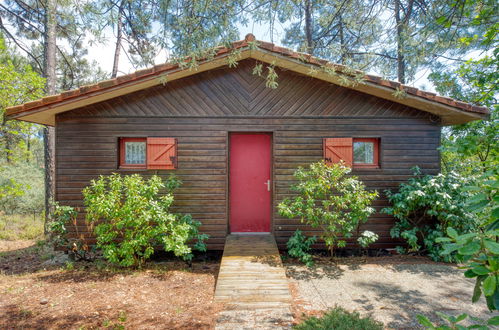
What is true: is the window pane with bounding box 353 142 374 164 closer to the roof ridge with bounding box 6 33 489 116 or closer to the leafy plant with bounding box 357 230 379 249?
the roof ridge with bounding box 6 33 489 116

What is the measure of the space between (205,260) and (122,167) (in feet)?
8.38

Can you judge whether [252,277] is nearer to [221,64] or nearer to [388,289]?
[388,289]

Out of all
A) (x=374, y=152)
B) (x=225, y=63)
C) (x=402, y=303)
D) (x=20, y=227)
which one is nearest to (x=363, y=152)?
(x=374, y=152)

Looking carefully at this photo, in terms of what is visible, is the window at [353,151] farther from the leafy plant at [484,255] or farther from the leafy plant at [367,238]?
the leafy plant at [484,255]

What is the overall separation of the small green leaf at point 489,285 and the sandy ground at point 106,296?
2.66 m

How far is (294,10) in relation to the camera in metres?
3.35

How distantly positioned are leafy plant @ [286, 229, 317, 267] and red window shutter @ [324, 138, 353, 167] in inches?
63.3

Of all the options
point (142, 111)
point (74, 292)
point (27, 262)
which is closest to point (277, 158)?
point (142, 111)

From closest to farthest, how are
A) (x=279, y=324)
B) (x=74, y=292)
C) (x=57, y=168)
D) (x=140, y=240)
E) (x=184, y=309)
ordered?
(x=279, y=324), (x=184, y=309), (x=74, y=292), (x=140, y=240), (x=57, y=168)

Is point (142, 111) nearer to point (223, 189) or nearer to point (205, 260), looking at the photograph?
point (223, 189)

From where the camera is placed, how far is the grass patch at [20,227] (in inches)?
325

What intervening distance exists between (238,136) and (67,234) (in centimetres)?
394

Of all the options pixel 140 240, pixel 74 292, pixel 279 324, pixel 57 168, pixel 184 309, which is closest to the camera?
pixel 279 324

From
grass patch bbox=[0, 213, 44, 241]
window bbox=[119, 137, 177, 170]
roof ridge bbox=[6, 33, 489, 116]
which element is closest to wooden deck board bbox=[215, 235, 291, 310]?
window bbox=[119, 137, 177, 170]
